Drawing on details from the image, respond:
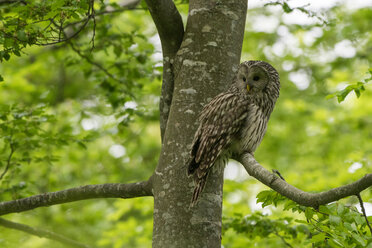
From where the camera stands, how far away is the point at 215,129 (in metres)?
3.79

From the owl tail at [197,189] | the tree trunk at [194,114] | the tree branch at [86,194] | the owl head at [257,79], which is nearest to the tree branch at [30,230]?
the tree branch at [86,194]

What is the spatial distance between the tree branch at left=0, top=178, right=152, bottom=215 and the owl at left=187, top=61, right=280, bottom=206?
1.46ft

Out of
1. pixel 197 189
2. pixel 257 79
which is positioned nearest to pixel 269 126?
pixel 257 79

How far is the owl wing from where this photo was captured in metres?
3.51

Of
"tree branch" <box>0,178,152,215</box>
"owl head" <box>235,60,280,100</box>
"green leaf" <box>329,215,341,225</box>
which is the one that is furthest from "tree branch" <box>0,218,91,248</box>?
"green leaf" <box>329,215,341,225</box>

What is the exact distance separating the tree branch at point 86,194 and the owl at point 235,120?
45cm

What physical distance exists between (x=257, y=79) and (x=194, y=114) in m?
0.99

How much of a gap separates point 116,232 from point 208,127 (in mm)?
4231

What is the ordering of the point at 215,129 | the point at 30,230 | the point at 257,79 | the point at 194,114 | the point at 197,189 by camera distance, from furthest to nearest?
the point at 30,230 → the point at 257,79 → the point at 215,129 → the point at 194,114 → the point at 197,189

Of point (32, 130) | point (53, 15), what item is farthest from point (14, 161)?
point (53, 15)

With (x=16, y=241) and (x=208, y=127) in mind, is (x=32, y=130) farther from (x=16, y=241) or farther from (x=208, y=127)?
(x=208, y=127)

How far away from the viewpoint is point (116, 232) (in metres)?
7.36

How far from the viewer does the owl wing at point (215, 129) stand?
11.5ft

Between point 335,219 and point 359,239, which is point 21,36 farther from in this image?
point 359,239
